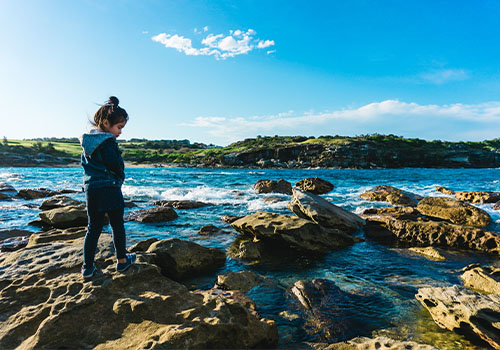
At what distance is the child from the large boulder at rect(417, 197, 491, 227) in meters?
15.3

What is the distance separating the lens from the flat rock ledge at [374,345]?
3.74 m

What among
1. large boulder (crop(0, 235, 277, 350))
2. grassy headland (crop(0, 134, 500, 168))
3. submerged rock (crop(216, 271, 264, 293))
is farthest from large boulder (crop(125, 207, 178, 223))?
grassy headland (crop(0, 134, 500, 168))

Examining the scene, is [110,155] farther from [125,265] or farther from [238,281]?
[238,281]

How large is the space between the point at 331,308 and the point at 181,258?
3.90 m

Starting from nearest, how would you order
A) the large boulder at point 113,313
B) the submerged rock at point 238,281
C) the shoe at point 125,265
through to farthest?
the large boulder at point 113,313
the shoe at point 125,265
the submerged rock at point 238,281

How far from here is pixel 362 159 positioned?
98625 millimetres

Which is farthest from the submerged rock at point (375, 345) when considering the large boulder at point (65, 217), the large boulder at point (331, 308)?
the large boulder at point (65, 217)

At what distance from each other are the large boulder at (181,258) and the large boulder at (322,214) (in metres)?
5.19

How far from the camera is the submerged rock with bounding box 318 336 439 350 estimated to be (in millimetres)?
3736

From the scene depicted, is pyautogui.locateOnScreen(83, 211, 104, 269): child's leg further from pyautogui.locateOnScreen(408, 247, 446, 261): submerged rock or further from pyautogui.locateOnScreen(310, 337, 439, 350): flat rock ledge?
pyautogui.locateOnScreen(408, 247, 446, 261): submerged rock

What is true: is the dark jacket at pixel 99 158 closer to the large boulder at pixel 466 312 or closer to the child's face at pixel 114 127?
the child's face at pixel 114 127

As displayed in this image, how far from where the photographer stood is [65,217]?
12672 mm

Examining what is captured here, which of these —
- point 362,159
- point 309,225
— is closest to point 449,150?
point 362,159

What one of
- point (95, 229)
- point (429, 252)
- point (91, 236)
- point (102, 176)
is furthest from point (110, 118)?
point (429, 252)
